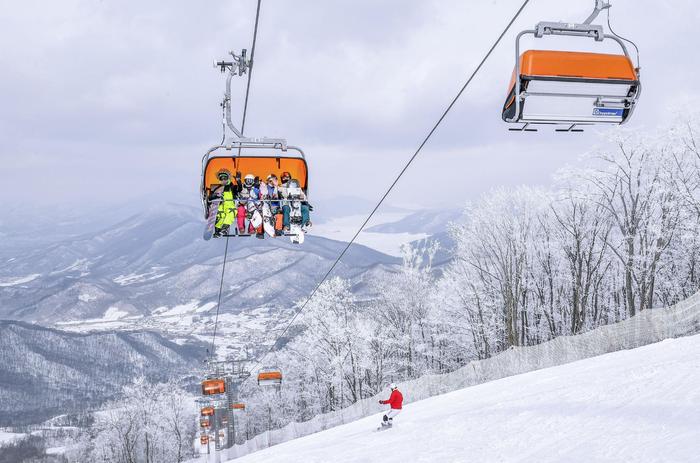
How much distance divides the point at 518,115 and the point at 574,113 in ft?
2.19

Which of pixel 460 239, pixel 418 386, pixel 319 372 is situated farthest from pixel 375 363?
pixel 418 386

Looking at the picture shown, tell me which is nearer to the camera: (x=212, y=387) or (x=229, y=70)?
(x=229, y=70)

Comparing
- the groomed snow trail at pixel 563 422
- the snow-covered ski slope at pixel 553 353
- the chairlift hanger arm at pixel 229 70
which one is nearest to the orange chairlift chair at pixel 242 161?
the chairlift hanger arm at pixel 229 70

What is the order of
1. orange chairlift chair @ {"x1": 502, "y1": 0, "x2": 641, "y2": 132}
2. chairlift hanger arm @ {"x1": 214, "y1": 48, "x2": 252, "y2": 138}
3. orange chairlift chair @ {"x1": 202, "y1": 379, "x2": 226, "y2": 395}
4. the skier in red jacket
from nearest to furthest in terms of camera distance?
orange chairlift chair @ {"x1": 502, "y1": 0, "x2": 641, "y2": 132} → chairlift hanger arm @ {"x1": 214, "y1": 48, "x2": 252, "y2": 138} → the skier in red jacket → orange chairlift chair @ {"x1": 202, "y1": 379, "x2": 226, "y2": 395}

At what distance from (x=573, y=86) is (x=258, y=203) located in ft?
19.6

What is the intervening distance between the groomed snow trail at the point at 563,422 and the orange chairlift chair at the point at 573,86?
5.06m

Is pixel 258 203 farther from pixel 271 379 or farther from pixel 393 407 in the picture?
pixel 271 379

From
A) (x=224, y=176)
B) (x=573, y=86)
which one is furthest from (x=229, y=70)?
(x=573, y=86)

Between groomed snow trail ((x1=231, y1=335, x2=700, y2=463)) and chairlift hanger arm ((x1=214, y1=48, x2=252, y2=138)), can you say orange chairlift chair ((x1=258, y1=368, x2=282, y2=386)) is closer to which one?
groomed snow trail ((x1=231, y1=335, x2=700, y2=463))

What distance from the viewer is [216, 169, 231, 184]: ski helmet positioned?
9719 millimetres

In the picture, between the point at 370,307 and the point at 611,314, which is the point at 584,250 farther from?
the point at 370,307

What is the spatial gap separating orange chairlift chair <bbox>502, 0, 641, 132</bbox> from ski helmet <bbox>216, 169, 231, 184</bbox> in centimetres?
585

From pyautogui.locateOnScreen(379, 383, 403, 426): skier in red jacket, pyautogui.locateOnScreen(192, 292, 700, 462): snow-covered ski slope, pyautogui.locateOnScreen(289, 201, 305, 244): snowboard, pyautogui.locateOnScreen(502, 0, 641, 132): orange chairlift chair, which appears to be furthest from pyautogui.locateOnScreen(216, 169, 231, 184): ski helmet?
pyautogui.locateOnScreen(192, 292, 700, 462): snow-covered ski slope

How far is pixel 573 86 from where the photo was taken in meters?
5.29
